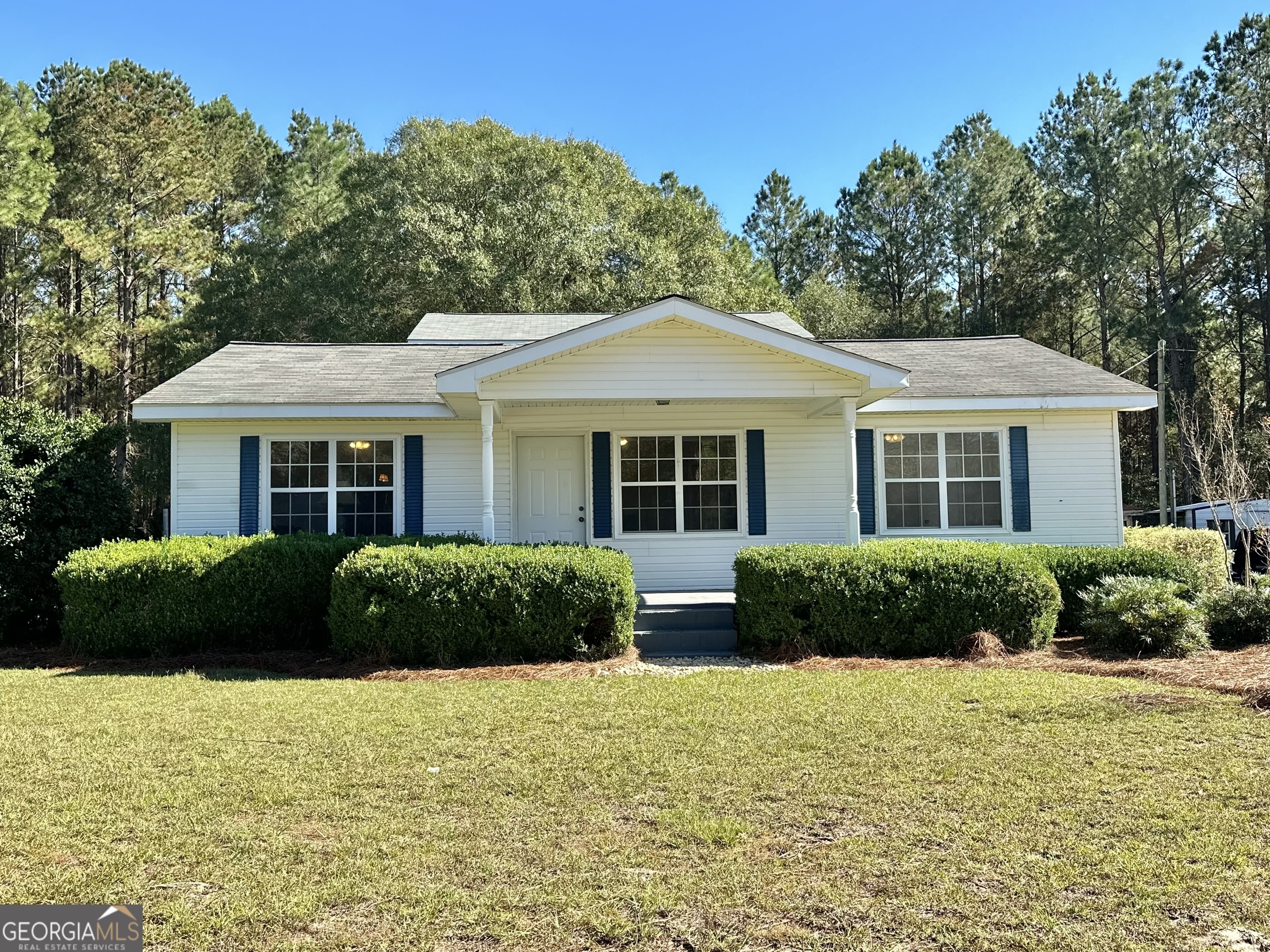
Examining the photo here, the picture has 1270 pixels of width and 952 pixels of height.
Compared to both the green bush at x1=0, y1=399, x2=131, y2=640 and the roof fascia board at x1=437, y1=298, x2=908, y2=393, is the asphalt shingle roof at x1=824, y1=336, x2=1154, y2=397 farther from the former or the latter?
the green bush at x1=0, y1=399, x2=131, y2=640

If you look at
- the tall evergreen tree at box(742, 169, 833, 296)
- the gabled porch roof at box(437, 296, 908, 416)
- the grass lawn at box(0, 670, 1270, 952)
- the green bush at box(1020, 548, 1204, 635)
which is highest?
the tall evergreen tree at box(742, 169, 833, 296)

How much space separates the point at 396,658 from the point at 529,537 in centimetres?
400

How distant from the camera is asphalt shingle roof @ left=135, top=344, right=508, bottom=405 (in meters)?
11.1

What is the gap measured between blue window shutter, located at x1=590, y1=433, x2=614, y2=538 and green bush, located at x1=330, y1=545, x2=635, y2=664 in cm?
344

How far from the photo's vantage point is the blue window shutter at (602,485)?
11.7 meters

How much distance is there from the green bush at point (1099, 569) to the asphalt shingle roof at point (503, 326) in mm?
7474

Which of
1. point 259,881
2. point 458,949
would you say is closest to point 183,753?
point 259,881

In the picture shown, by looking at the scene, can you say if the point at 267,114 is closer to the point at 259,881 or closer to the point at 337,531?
the point at 337,531

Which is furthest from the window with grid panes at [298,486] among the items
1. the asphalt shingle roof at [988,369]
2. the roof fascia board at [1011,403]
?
the roof fascia board at [1011,403]

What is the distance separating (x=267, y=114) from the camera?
35.6 metres

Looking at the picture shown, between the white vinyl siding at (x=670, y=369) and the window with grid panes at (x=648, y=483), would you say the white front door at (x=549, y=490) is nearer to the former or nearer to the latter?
the window with grid panes at (x=648, y=483)

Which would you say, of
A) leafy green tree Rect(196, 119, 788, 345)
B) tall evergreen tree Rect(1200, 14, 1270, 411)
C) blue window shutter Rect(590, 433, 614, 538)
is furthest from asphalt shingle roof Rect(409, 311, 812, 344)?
tall evergreen tree Rect(1200, 14, 1270, 411)

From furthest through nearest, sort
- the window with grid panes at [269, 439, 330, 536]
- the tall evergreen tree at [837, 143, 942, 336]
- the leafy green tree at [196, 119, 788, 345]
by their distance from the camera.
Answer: the tall evergreen tree at [837, 143, 942, 336] → the leafy green tree at [196, 119, 788, 345] → the window with grid panes at [269, 439, 330, 536]

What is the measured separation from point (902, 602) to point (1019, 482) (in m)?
4.51
